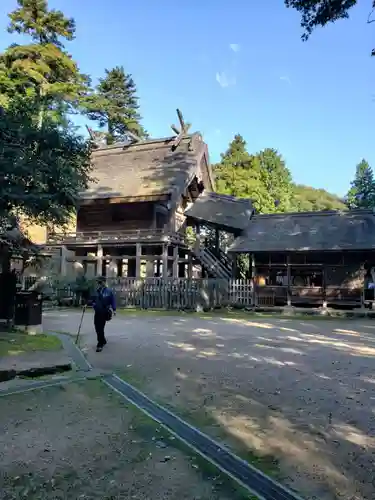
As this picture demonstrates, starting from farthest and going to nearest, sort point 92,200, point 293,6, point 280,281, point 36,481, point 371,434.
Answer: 1. point 92,200
2. point 280,281
3. point 293,6
4. point 371,434
5. point 36,481

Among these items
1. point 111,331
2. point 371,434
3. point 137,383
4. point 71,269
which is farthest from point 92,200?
point 371,434

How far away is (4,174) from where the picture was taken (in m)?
8.29

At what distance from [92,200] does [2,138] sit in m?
19.3

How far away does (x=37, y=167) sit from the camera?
8734 mm

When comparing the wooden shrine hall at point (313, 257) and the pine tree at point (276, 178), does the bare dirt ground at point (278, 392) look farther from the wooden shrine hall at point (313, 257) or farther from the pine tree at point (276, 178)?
the pine tree at point (276, 178)

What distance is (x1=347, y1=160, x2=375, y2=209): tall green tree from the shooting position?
45.3 meters

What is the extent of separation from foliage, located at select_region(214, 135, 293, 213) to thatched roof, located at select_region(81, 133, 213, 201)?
24.6 feet

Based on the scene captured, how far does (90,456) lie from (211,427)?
1439 millimetres

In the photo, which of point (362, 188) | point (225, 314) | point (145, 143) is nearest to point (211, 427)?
point (225, 314)

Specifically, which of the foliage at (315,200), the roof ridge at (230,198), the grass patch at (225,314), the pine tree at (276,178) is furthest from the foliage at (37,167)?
the foliage at (315,200)

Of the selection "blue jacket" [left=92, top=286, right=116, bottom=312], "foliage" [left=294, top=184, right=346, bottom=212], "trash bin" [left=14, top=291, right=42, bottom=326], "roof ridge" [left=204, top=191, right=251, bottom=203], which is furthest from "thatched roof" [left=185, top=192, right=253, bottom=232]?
"foliage" [left=294, top=184, right=346, bottom=212]

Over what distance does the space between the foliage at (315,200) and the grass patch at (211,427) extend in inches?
1881

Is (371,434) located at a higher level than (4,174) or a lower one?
lower

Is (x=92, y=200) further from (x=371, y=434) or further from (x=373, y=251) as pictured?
(x=371, y=434)
